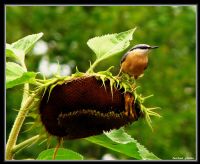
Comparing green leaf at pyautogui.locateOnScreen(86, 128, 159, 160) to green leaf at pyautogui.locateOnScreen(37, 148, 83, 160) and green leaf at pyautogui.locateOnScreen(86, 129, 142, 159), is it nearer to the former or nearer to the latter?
green leaf at pyautogui.locateOnScreen(86, 129, 142, 159)

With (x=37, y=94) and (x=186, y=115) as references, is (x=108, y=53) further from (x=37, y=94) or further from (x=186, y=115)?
(x=186, y=115)

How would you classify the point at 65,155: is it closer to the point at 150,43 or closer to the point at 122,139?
the point at 122,139

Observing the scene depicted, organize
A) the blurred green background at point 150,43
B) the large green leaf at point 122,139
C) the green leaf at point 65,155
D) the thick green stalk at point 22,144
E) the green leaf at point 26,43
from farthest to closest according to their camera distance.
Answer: the blurred green background at point 150,43, the green leaf at point 26,43, the green leaf at point 65,155, the large green leaf at point 122,139, the thick green stalk at point 22,144

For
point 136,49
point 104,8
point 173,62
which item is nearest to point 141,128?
point 173,62

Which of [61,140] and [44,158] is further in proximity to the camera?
[44,158]

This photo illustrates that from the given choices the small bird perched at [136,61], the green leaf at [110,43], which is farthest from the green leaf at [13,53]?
the small bird perched at [136,61]

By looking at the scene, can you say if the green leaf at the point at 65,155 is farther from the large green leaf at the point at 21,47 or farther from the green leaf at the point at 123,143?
the large green leaf at the point at 21,47

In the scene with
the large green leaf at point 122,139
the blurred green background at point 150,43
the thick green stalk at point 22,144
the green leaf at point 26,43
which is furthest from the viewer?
the blurred green background at point 150,43
